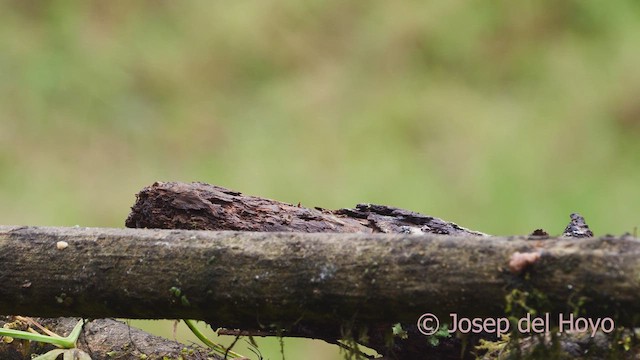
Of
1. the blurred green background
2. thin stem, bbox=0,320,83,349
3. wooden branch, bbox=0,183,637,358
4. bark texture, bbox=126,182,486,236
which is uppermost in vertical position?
the blurred green background

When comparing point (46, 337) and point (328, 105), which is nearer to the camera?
point (46, 337)

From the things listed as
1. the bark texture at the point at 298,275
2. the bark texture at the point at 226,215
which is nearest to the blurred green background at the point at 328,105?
the bark texture at the point at 226,215

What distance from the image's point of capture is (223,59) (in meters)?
3.67

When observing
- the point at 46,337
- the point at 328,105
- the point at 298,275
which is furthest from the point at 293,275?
the point at 328,105

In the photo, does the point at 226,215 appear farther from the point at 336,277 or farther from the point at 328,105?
the point at 328,105

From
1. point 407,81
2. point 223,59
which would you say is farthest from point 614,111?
point 223,59

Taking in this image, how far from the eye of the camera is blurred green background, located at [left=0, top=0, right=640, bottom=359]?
3379mm

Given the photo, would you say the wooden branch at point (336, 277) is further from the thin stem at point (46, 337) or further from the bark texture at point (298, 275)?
the thin stem at point (46, 337)

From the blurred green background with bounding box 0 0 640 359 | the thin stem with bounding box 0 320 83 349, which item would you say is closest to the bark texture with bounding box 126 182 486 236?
the thin stem with bounding box 0 320 83 349

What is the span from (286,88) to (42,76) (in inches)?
45.0

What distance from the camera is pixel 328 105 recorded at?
3.60m

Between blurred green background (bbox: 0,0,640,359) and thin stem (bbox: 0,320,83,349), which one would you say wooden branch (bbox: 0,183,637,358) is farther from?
blurred green background (bbox: 0,0,640,359)

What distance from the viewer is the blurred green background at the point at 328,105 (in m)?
3.38

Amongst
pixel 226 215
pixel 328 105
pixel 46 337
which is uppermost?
pixel 328 105
